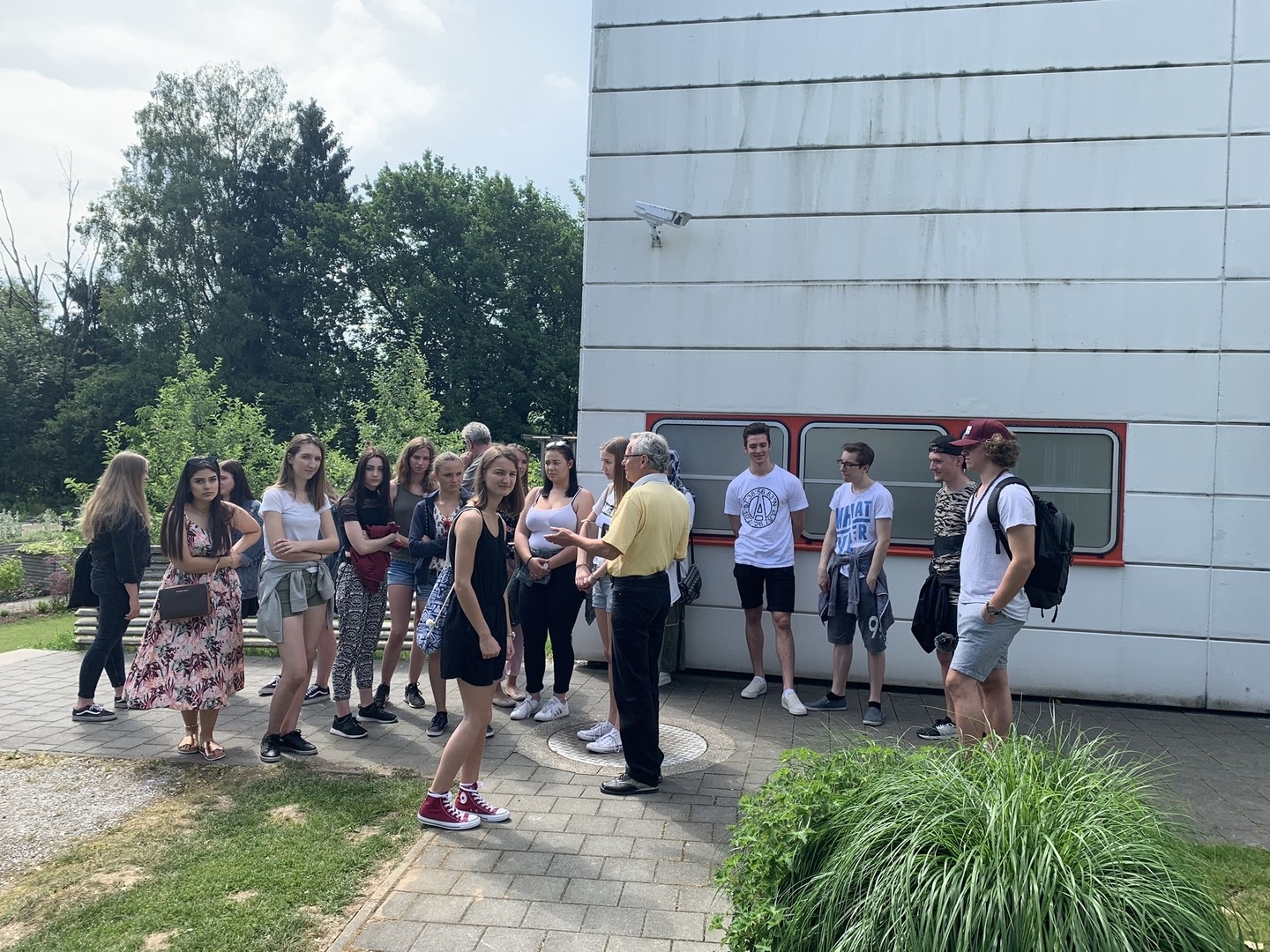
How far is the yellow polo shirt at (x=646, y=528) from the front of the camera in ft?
16.5

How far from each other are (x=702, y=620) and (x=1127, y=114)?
4977 mm

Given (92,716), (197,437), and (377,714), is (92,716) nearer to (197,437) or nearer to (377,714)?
(377,714)

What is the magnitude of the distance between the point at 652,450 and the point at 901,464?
299 cm

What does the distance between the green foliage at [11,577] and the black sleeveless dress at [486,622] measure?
577 inches

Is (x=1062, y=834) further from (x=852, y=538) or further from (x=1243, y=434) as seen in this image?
(x=1243, y=434)

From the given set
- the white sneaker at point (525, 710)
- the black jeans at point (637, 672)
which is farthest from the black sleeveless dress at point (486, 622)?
the white sneaker at point (525, 710)

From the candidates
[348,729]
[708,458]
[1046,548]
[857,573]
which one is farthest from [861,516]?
[348,729]

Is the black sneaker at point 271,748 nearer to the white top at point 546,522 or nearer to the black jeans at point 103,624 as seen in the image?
the black jeans at point 103,624

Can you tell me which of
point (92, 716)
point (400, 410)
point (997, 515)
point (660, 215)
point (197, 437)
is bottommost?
point (92, 716)

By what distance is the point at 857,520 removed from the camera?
6680 mm

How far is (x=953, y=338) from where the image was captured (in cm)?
720

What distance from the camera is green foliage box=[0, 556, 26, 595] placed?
15719 millimetres

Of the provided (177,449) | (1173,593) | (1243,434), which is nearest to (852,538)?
(1173,593)

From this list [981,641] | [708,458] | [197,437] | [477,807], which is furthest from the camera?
[197,437]
